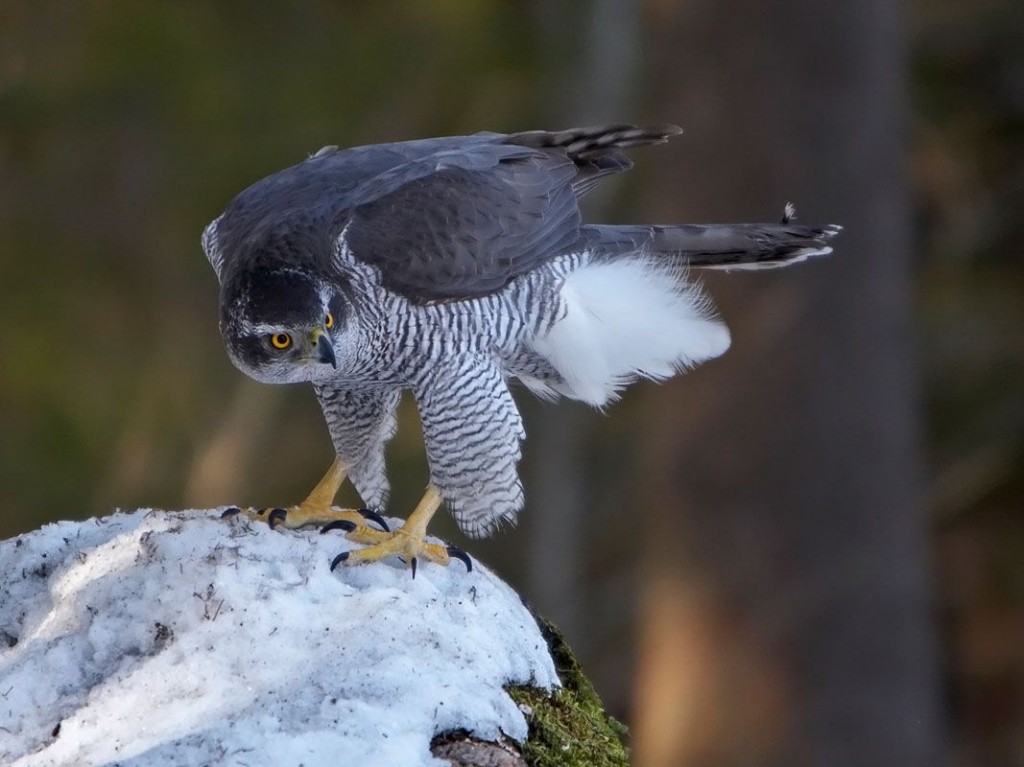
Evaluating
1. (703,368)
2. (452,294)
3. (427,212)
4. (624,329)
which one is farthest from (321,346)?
(703,368)

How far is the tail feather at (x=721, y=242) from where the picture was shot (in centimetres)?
453

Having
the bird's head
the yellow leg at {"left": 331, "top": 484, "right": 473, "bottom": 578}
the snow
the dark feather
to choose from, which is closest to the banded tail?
the dark feather

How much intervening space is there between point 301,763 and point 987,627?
9.29m

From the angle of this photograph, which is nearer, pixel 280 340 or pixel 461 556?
pixel 461 556

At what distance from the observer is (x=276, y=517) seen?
12.1 ft

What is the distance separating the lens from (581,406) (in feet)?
42.8

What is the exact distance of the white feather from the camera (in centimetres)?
427

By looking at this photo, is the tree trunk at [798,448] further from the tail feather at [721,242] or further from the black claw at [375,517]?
the black claw at [375,517]

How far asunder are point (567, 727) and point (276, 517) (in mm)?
1171

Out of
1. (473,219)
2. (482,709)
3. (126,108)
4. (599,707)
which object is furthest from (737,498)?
(126,108)

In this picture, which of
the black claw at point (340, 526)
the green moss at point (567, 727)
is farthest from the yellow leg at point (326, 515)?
the green moss at point (567, 727)

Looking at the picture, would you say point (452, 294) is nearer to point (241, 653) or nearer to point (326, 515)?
point (326, 515)

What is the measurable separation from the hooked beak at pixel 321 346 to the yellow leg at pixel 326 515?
44 centimetres

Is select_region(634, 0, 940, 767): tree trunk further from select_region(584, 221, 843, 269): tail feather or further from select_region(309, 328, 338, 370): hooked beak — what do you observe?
select_region(309, 328, 338, 370): hooked beak
